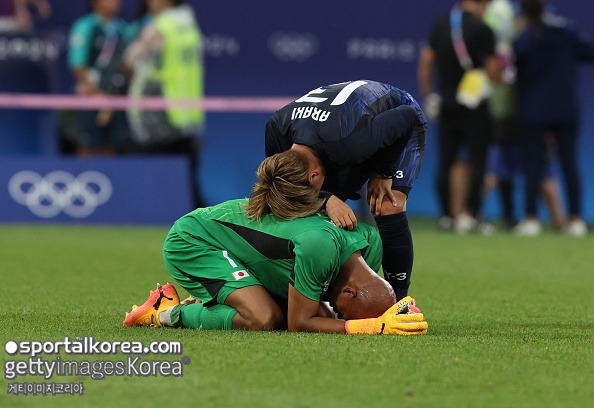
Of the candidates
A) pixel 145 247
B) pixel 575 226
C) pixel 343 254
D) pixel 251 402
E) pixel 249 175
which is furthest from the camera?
pixel 249 175

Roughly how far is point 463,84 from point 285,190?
8.90 m

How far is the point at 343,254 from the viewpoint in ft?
21.6

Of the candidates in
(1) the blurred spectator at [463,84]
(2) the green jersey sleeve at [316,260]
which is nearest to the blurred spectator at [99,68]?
(1) the blurred spectator at [463,84]

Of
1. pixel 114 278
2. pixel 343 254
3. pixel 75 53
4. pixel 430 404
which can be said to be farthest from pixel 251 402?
pixel 75 53

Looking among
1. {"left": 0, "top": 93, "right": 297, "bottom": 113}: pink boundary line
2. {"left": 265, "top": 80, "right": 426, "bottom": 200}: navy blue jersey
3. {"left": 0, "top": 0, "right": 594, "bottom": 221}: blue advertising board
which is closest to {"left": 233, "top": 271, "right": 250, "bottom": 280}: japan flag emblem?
{"left": 265, "top": 80, "right": 426, "bottom": 200}: navy blue jersey

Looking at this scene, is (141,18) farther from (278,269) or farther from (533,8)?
(278,269)

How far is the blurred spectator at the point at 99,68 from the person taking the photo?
16625 millimetres

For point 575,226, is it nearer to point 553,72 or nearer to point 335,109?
point 553,72

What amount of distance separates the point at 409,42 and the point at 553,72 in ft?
10.2

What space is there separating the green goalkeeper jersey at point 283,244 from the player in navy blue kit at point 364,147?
0.17 metres

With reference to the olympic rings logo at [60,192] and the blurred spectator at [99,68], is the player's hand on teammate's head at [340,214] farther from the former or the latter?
the blurred spectator at [99,68]

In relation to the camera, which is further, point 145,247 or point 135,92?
point 135,92

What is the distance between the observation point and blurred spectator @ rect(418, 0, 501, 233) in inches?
592

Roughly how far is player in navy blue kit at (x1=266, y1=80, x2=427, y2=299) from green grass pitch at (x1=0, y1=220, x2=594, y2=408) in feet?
1.93
